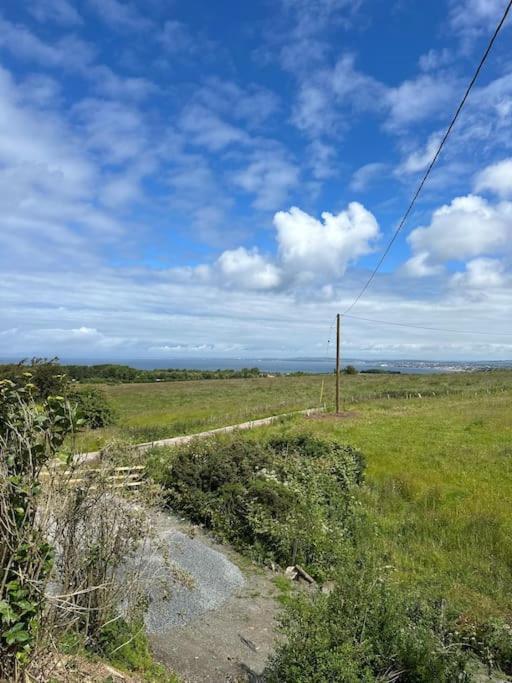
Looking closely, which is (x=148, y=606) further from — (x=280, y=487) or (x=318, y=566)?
(x=280, y=487)

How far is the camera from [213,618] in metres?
6.88

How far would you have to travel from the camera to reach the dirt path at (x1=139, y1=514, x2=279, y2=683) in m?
5.66

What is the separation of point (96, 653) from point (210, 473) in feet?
24.3

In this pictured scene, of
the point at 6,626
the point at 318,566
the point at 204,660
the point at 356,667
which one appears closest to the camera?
the point at 6,626

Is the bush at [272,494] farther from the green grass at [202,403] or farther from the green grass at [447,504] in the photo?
the green grass at [202,403]

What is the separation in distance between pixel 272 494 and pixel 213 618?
381 centimetres

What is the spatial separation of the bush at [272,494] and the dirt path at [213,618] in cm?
79

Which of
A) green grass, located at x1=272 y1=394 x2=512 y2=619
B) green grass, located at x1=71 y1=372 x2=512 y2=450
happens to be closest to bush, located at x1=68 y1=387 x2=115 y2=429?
green grass, located at x1=71 y1=372 x2=512 y2=450

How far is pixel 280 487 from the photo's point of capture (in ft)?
36.2

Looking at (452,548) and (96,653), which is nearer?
(96,653)

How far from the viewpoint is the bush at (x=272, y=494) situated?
9227 mm

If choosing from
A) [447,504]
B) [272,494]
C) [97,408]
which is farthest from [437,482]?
[97,408]

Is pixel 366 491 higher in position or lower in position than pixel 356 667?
lower

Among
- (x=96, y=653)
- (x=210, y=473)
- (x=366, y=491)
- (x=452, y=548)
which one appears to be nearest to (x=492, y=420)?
(x=366, y=491)
